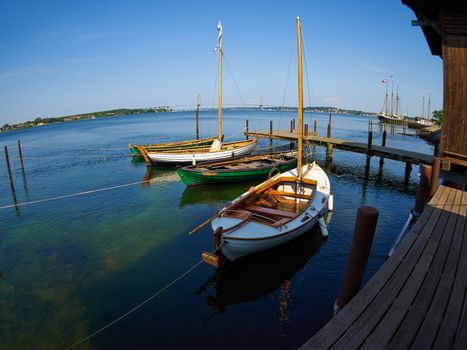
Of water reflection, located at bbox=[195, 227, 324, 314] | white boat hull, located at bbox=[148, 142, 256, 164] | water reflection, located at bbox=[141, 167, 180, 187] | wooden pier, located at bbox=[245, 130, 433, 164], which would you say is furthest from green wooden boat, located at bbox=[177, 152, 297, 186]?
water reflection, located at bbox=[195, 227, 324, 314]

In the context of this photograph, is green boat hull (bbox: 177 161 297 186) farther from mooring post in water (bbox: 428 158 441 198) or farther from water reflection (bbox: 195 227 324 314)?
mooring post in water (bbox: 428 158 441 198)

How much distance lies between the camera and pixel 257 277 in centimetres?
1042

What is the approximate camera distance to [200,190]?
2120cm

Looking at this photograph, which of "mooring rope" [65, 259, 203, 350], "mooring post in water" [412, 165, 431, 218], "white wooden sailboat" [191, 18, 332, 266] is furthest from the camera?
"mooring post in water" [412, 165, 431, 218]

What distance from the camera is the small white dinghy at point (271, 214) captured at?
9.74m

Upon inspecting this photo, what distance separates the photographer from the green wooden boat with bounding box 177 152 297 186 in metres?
20.9

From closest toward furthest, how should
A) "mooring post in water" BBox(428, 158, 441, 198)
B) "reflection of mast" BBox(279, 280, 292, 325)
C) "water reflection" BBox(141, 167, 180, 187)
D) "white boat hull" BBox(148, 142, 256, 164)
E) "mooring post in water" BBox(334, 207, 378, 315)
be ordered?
"mooring post in water" BBox(334, 207, 378, 315) → "reflection of mast" BBox(279, 280, 292, 325) → "mooring post in water" BBox(428, 158, 441, 198) → "water reflection" BBox(141, 167, 180, 187) → "white boat hull" BBox(148, 142, 256, 164)

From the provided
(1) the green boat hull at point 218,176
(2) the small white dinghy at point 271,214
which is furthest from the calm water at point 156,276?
(1) the green boat hull at point 218,176

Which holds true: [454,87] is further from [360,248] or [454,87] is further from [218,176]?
[218,176]

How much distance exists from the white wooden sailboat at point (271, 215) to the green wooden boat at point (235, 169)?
4716mm

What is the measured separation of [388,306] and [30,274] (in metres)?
12.4

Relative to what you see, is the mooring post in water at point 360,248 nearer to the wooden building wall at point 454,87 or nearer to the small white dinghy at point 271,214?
the small white dinghy at point 271,214

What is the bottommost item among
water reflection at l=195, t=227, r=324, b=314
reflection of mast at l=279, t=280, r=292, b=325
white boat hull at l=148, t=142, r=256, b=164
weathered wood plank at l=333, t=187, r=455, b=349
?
reflection of mast at l=279, t=280, r=292, b=325

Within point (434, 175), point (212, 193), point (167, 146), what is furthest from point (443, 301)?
point (167, 146)
